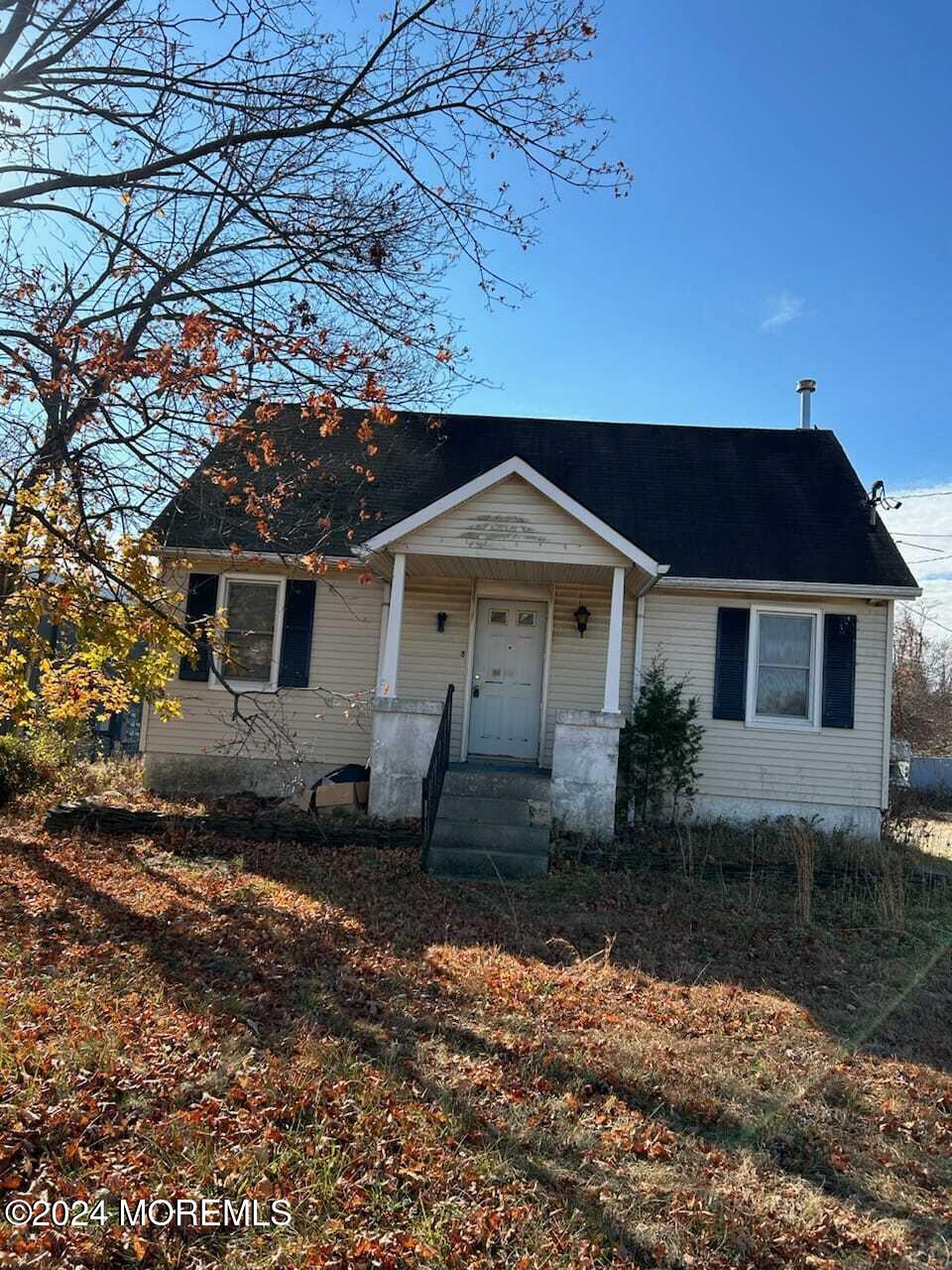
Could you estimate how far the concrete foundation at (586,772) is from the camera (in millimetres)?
9828

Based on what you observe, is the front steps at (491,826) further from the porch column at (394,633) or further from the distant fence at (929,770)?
the distant fence at (929,770)

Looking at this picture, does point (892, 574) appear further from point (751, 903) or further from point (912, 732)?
point (912, 732)

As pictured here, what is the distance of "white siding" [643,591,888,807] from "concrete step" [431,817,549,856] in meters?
3.29

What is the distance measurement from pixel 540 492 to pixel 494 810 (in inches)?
144

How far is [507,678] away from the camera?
11938 millimetres

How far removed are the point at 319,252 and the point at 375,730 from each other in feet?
18.2

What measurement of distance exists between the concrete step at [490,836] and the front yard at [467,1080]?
1.55 metres

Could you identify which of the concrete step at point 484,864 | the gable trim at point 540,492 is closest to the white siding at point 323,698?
the gable trim at point 540,492

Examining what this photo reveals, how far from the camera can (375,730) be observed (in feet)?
32.9

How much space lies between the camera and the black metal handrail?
875cm

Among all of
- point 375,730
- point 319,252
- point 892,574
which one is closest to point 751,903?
point 375,730

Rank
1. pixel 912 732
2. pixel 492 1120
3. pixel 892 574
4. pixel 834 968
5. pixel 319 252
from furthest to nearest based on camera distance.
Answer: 1. pixel 912 732
2. pixel 892 574
3. pixel 834 968
4. pixel 319 252
5. pixel 492 1120

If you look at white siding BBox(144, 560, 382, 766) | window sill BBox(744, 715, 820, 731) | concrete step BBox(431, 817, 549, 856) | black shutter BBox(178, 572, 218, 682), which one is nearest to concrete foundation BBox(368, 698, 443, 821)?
concrete step BBox(431, 817, 549, 856)

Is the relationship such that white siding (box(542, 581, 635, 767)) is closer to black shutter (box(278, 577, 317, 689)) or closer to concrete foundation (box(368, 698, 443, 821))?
concrete foundation (box(368, 698, 443, 821))
